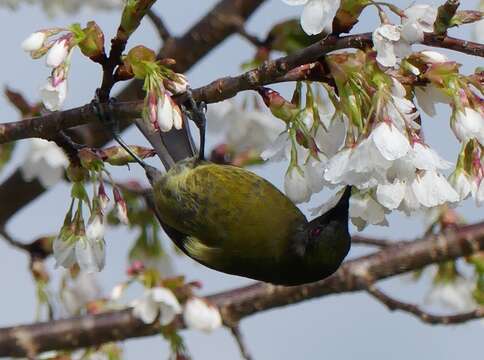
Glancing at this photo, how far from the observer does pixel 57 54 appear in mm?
2678

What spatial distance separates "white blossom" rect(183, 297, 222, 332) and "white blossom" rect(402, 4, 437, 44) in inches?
80.1

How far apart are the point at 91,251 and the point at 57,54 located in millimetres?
665

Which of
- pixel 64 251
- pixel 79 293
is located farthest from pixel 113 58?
pixel 79 293

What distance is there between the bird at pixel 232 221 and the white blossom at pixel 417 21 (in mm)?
1204

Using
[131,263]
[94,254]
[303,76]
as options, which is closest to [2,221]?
[131,263]

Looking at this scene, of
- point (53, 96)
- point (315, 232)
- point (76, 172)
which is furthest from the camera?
point (315, 232)

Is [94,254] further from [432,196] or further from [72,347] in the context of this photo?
[72,347]

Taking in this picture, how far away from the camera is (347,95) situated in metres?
2.54

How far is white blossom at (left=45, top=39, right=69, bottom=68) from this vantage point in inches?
105

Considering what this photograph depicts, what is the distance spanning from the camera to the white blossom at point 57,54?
267 centimetres

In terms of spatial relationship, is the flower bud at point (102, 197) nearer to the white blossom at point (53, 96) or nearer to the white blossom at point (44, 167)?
the white blossom at point (53, 96)

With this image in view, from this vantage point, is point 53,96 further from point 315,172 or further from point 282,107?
point 315,172

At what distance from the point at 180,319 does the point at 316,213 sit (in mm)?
1638

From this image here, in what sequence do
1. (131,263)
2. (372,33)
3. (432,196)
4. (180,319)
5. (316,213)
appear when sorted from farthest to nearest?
1. (131,263)
2. (180,319)
3. (316,213)
4. (432,196)
5. (372,33)
